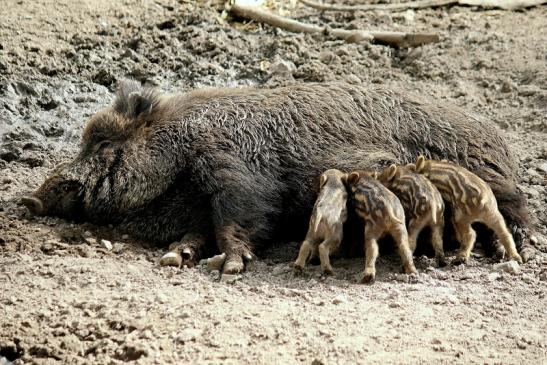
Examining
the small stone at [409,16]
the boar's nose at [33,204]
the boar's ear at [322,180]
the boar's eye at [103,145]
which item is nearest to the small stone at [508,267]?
the boar's ear at [322,180]

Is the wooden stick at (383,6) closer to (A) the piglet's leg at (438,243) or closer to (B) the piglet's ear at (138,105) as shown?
(B) the piglet's ear at (138,105)

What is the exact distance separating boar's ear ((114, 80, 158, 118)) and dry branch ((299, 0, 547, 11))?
14.0ft

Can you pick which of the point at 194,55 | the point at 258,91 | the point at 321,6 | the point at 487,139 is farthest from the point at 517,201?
the point at 321,6

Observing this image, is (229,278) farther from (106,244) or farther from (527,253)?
(527,253)

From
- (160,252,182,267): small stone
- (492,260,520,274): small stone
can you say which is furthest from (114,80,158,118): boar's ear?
(492,260,520,274): small stone

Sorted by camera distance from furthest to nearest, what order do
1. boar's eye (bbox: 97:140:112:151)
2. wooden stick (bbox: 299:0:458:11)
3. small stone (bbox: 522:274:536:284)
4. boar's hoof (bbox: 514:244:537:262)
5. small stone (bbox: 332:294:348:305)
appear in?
wooden stick (bbox: 299:0:458:11), boar's eye (bbox: 97:140:112:151), boar's hoof (bbox: 514:244:537:262), small stone (bbox: 522:274:536:284), small stone (bbox: 332:294:348:305)

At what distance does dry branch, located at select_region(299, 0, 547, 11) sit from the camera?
10672 millimetres

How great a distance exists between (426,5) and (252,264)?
5.86m

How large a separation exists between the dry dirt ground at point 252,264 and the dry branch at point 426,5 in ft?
0.37

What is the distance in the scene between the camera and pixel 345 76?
906 cm

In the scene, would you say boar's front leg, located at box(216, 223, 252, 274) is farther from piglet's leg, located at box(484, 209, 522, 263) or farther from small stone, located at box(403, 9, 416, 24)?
small stone, located at box(403, 9, 416, 24)

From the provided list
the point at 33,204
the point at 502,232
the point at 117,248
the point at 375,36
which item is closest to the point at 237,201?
the point at 117,248

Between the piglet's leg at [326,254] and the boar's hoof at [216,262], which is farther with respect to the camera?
the boar's hoof at [216,262]

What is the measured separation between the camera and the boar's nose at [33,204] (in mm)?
6633
